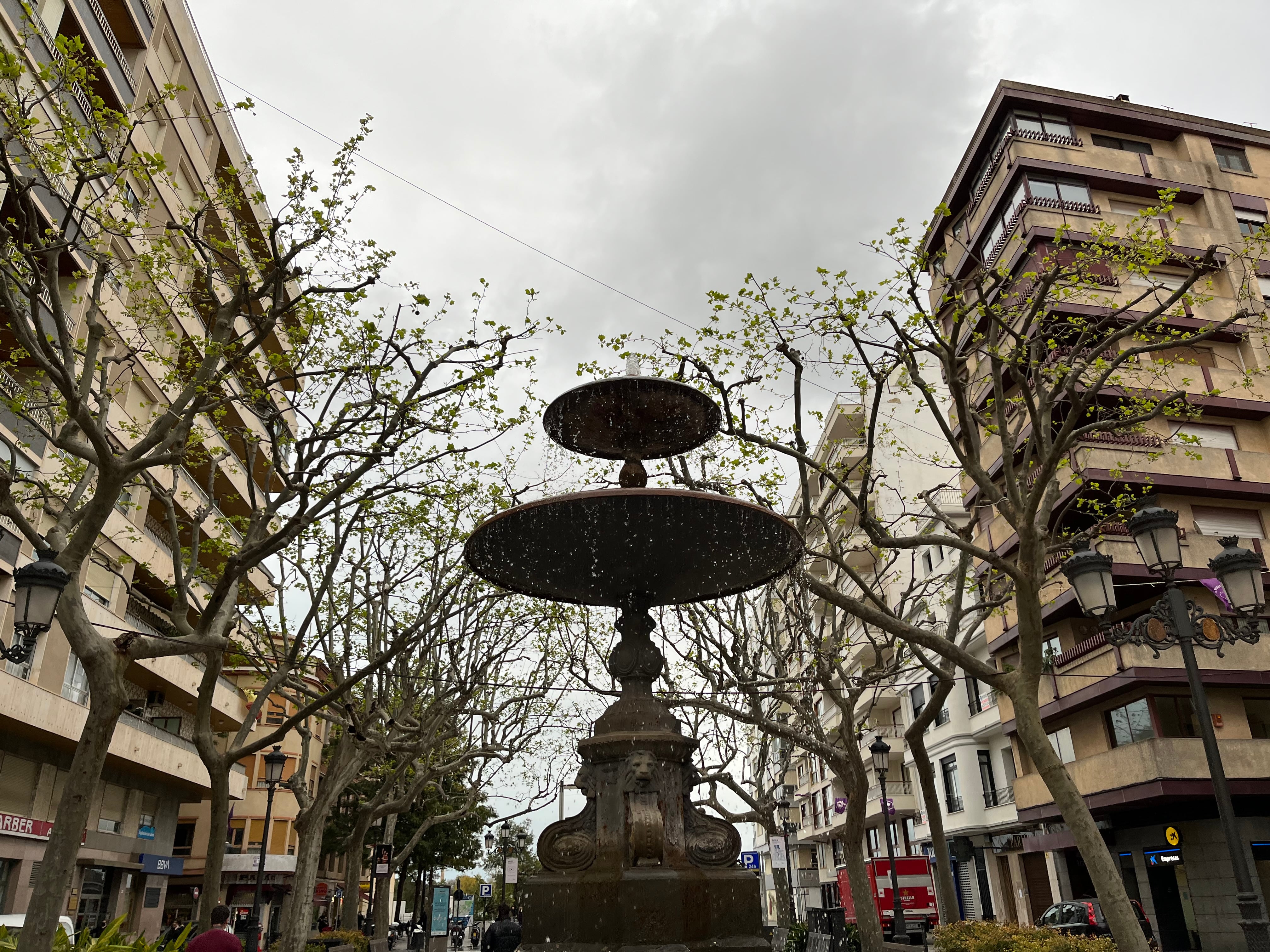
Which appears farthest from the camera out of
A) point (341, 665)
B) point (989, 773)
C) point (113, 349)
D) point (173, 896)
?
point (173, 896)

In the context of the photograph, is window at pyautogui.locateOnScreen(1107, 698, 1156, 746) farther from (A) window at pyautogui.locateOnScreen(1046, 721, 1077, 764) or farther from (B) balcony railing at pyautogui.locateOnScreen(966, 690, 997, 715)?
(B) balcony railing at pyautogui.locateOnScreen(966, 690, 997, 715)

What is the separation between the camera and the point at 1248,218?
93.8 feet

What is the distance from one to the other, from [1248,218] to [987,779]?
2002 centimetres

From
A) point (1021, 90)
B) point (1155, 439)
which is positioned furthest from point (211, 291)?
point (1021, 90)

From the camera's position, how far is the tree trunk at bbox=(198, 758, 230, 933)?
488 inches

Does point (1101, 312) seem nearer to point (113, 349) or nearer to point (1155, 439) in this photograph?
point (1155, 439)

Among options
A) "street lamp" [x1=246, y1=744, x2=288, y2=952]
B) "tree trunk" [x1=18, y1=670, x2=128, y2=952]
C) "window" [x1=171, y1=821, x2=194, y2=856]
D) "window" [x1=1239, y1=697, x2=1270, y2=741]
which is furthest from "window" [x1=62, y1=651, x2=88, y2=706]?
"window" [x1=1239, y1=697, x2=1270, y2=741]

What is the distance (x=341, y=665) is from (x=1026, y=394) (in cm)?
1298

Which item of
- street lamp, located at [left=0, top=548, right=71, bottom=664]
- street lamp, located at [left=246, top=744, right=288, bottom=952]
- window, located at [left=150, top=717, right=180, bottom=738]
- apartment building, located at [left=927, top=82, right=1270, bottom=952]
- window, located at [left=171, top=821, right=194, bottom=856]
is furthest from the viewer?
window, located at [left=171, top=821, right=194, bottom=856]

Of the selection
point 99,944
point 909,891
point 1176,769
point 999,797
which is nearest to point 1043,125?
point 1176,769

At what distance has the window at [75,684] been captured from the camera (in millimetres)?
19984

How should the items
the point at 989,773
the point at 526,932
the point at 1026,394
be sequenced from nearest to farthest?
the point at 526,932
the point at 1026,394
the point at 989,773

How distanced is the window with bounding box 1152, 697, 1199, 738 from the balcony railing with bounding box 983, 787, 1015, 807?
6.85 metres

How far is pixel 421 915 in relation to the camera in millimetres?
34469
